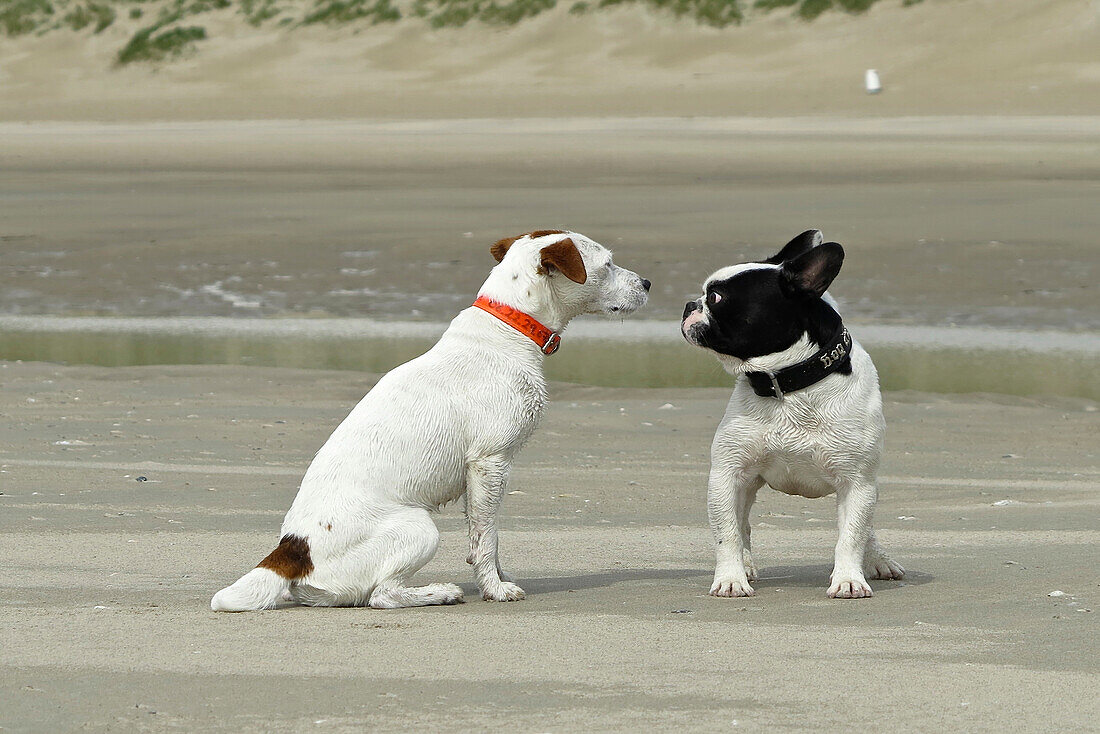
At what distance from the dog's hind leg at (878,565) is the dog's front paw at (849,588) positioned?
0.36 m

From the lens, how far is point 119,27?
45.9m

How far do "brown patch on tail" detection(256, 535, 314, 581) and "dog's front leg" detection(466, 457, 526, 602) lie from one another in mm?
621

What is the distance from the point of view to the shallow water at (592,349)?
1302 centimetres

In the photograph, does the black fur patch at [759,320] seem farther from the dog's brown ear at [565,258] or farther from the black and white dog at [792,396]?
the dog's brown ear at [565,258]

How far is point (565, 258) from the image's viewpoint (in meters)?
5.97

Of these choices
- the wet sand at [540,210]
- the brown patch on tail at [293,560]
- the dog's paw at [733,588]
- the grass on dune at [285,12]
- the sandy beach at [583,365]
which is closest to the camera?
the sandy beach at [583,365]

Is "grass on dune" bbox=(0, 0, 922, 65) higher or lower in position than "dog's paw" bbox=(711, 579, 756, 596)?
lower

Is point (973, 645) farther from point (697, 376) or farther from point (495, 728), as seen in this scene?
point (697, 376)

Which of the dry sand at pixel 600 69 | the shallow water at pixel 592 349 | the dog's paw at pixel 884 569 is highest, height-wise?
the dog's paw at pixel 884 569

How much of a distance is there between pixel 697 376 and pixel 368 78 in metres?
28.4

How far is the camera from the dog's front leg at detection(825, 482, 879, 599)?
227 inches

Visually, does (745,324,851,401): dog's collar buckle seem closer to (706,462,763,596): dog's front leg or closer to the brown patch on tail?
(706,462,763,596): dog's front leg

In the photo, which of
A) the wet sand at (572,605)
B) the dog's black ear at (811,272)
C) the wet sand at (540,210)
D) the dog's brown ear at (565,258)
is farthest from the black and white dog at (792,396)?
the wet sand at (540,210)

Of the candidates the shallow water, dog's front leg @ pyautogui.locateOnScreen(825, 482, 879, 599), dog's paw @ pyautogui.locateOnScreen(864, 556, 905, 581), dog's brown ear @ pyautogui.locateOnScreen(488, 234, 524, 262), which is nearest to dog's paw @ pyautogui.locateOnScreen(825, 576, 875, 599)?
dog's front leg @ pyautogui.locateOnScreen(825, 482, 879, 599)
